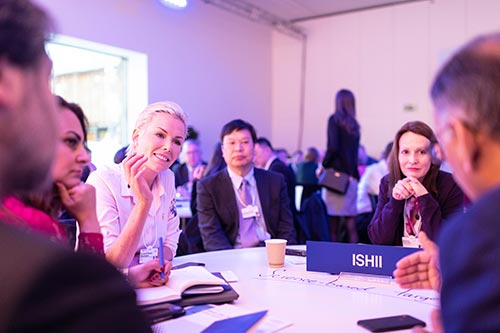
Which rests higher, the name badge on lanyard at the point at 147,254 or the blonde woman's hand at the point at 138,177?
the blonde woman's hand at the point at 138,177

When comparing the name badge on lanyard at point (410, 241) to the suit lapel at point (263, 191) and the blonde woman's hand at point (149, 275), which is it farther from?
the blonde woman's hand at point (149, 275)

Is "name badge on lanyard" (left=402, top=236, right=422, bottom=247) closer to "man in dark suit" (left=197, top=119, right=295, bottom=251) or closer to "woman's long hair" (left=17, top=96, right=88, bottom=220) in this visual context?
"man in dark suit" (left=197, top=119, right=295, bottom=251)

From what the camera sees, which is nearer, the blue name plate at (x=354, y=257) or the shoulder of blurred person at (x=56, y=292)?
the shoulder of blurred person at (x=56, y=292)

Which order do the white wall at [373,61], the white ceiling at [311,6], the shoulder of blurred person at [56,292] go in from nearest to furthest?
the shoulder of blurred person at [56,292] → the white wall at [373,61] → the white ceiling at [311,6]

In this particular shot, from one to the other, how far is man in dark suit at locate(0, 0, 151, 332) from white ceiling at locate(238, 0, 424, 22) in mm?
7987

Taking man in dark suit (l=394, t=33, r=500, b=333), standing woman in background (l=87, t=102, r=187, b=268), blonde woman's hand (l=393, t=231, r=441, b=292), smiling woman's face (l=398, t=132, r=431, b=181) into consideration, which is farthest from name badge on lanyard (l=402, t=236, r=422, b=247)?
man in dark suit (l=394, t=33, r=500, b=333)

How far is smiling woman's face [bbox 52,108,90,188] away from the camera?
1160mm

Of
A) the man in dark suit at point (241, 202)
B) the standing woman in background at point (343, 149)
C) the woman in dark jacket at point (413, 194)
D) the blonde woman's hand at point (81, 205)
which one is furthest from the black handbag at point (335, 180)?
the blonde woman's hand at point (81, 205)

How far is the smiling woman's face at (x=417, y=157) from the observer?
8.12 ft

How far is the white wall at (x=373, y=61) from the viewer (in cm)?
788

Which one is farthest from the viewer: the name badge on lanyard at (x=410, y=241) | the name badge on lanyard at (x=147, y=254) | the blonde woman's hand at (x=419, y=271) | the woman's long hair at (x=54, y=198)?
the name badge on lanyard at (x=410, y=241)

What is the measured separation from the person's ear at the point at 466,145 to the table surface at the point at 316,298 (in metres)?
0.62

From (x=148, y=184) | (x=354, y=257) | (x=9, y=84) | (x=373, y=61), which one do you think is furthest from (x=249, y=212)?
(x=373, y=61)

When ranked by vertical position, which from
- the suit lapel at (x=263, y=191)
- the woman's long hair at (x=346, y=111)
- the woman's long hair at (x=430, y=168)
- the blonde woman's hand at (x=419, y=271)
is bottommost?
the blonde woman's hand at (x=419, y=271)
